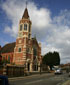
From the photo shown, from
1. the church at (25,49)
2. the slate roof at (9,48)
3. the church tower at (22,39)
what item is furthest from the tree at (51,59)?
the slate roof at (9,48)

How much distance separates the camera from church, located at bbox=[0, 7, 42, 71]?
1905 inches

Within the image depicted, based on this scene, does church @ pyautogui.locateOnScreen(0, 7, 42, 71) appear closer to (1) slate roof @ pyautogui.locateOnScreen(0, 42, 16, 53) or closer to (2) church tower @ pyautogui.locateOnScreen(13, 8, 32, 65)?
(2) church tower @ pyautogui.locateOnScreen(13, 8, 32, 65)

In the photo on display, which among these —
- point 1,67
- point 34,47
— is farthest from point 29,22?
point 1,67

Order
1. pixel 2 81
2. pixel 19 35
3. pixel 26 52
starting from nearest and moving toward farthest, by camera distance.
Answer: pixel 2 81 < pixel 26 52 < pixel 19 35

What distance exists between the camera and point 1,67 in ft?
90.8

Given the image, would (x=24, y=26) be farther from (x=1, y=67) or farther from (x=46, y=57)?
(x=1, y=67)

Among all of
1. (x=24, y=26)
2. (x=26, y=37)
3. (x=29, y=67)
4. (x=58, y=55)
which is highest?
(x=24, y=26)

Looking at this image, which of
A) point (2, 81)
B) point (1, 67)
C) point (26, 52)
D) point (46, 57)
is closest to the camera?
point (2, 81)

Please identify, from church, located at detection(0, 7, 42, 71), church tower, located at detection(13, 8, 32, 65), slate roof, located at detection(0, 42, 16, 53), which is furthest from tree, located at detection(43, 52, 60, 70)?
slate roof, located at detection(0, 42, 16, 53)

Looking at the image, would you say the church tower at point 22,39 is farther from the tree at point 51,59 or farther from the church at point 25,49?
the tree at point 51,59

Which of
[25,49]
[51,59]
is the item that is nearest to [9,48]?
[25,49]

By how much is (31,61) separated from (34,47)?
6.91 metres

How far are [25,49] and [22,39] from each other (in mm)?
4253

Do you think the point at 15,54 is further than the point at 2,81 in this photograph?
Yes
